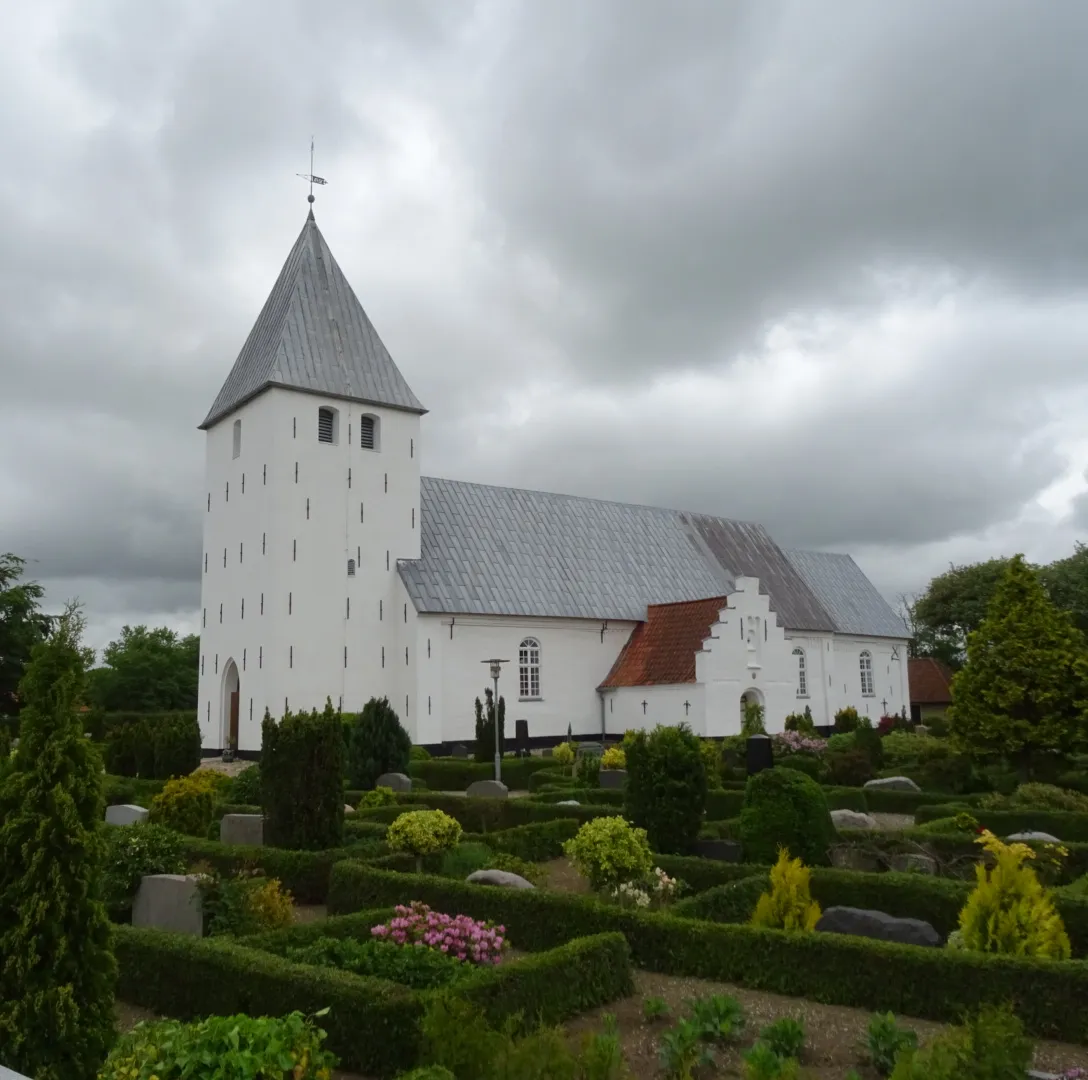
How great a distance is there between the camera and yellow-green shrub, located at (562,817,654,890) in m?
9.15

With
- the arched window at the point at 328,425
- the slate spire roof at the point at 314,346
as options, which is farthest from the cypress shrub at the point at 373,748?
the slate spire roof at the point at 314,346

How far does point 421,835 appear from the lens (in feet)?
33.2

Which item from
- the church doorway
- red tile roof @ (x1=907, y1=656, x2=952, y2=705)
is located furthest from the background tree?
red tile roof @ (x1=907, y1=656, x2=952, y2=705)

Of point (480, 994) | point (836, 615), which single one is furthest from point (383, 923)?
point (836, 615)

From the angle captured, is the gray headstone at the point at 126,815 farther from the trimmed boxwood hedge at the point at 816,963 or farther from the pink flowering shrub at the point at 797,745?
the pink flowering shrub at the point at 797,745

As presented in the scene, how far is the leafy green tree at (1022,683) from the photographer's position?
16.6m

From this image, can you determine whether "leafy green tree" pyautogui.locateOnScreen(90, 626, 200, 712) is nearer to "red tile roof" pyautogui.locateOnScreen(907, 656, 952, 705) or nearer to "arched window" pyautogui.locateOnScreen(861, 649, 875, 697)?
"arched window" pyautogui.locateOnScreen(861, 649, 875, 697)

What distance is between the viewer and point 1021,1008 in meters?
5.84

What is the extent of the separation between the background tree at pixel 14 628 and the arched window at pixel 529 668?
15.5 metres

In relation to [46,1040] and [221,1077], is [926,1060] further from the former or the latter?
[46,1040]

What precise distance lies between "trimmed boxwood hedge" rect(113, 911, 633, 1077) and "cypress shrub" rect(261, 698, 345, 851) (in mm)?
3756

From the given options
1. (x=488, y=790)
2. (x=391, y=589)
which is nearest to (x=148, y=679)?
(x=391, y=589)

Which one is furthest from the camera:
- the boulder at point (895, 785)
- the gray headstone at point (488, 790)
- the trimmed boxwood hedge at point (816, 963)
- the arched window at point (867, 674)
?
the arched window at point (867, 674)

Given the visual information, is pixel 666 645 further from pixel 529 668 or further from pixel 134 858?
pixel 134 858
